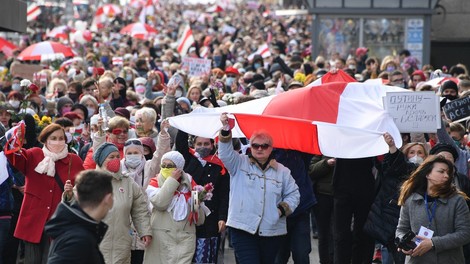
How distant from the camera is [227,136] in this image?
33.4 feet

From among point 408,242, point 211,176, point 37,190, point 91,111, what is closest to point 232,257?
point 91,111

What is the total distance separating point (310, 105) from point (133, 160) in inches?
75.4

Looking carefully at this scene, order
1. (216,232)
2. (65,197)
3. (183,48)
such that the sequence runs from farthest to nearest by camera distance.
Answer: (183,48) < (216,232) < (65,197)

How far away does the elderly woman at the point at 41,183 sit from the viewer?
1037 cm

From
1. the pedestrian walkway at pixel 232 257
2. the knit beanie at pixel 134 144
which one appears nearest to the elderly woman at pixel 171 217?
the knit beanie at pixel 134 144

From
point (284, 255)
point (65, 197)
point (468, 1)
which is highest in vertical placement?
point (468, 1)

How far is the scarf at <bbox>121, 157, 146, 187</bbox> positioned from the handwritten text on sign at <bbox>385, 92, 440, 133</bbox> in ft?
7.53

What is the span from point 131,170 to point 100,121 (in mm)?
715

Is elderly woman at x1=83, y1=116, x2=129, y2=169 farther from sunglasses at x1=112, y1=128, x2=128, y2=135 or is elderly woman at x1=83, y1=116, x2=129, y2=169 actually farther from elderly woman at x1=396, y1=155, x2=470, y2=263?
elderly woman at x1=396, y1=155, x2=470, y2=263

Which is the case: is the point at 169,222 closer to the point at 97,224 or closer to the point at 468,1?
the point at 97,224

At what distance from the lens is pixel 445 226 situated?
352 inches

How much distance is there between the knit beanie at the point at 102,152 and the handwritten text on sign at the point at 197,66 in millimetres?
11071

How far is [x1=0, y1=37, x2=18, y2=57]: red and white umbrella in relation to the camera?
2378 cm

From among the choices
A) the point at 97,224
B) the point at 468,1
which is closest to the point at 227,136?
the point at 97,224
